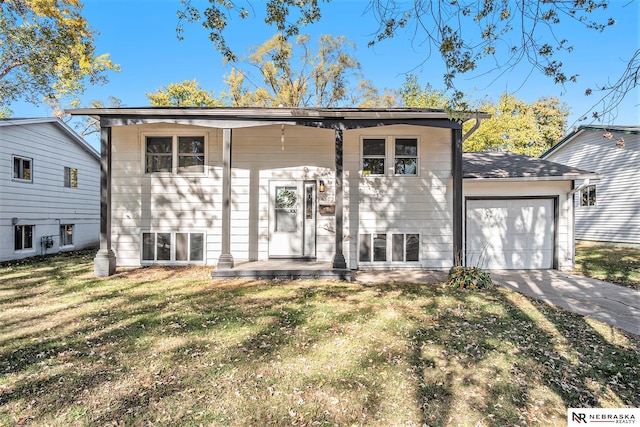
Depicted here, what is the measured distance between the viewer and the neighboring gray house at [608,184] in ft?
37.7

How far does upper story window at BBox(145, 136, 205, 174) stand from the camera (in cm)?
779

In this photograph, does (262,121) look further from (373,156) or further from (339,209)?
(373,156)

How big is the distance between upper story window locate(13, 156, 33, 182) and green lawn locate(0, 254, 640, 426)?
21.8ft

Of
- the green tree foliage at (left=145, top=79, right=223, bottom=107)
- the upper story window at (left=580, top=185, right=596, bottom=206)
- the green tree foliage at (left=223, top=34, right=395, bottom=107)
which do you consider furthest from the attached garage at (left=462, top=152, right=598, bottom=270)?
the green tree foliage at (left=145, top=79, right=223, bottom=107)

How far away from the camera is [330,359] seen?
321 centimetres

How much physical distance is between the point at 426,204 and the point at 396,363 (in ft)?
17.6

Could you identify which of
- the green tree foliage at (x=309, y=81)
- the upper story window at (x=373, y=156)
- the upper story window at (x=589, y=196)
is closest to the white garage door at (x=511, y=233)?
the upper story window at (x=373, y=156)

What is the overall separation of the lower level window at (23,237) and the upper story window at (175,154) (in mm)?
5795

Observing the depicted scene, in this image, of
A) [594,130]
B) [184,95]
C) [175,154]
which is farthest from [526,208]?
[184,95]

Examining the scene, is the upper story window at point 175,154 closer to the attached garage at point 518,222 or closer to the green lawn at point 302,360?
the green lawn at point 302,360

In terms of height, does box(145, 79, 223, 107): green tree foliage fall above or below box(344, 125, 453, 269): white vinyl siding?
above

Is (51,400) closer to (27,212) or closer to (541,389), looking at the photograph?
(541,389)

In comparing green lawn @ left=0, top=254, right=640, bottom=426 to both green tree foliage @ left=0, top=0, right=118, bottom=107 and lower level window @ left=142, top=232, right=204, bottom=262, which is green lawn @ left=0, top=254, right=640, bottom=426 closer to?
lower level window @ left=142, top=232, right=204, bottom=262

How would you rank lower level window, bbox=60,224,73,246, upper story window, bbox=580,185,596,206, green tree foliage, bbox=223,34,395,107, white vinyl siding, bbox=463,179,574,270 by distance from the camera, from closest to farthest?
white vinyl siding, bbox=463,179,574,270
lower level window, bbox=60,224,73,246
upper story window, bbox=580,185,596,206
green tree foliage, bbox=223,34,395,107
